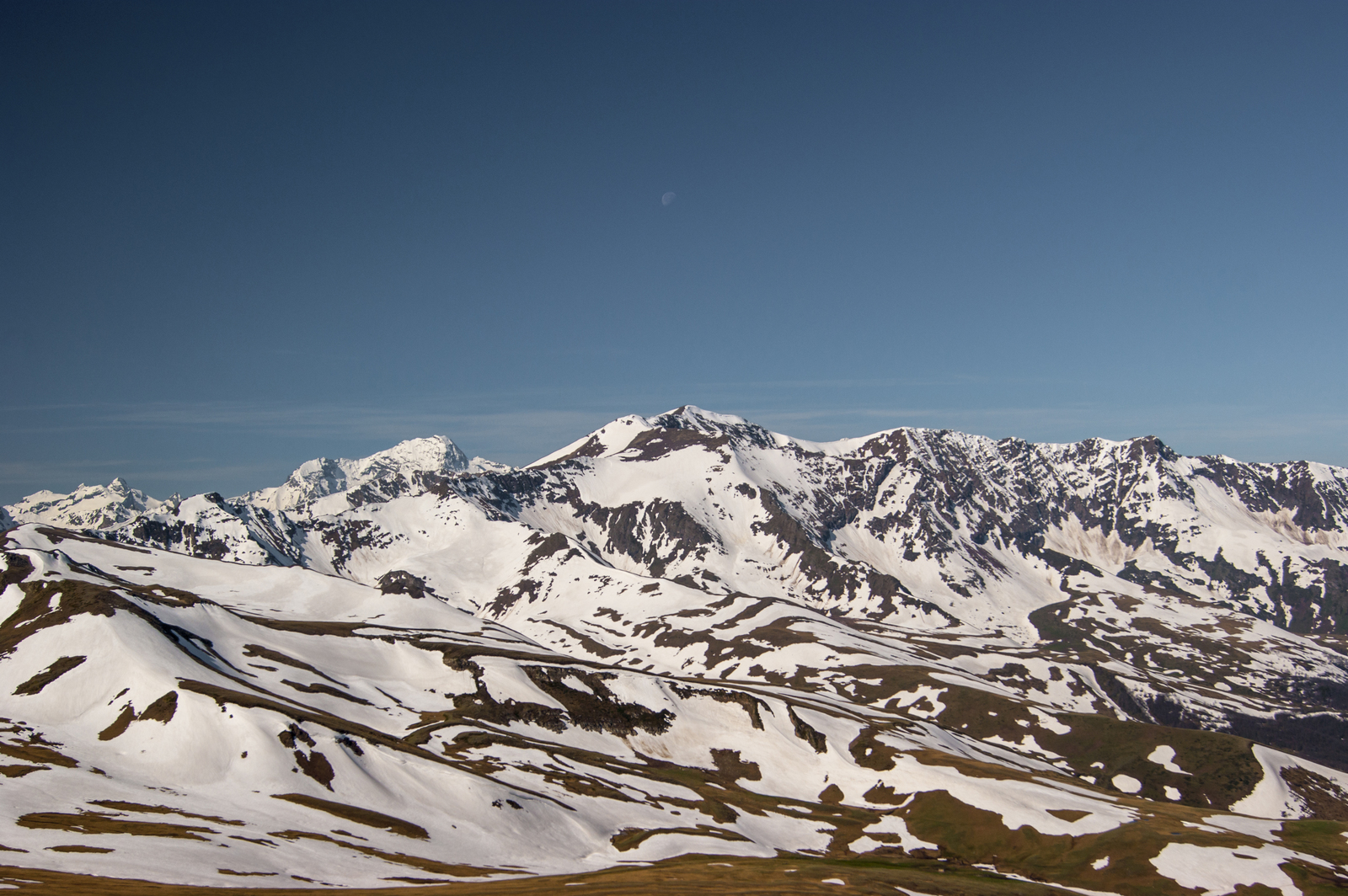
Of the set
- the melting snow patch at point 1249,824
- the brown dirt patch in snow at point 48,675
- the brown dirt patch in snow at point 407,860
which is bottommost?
the melting snow patch at point 1249,824

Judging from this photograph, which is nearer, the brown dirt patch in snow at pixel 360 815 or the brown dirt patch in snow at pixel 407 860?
the brown dirt patch in snow at pixel 407 860

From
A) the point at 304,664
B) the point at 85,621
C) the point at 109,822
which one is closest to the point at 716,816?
the point at 109,822

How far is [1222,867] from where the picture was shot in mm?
115438

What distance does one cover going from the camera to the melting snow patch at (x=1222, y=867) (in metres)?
111

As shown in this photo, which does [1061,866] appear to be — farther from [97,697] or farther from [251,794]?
[97,697]

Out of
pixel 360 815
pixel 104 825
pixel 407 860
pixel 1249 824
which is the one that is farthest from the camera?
pixel 1249 824

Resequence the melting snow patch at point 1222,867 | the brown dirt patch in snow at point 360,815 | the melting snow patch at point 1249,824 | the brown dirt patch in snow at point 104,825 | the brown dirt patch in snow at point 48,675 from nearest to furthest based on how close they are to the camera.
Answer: the brown dirt patch in snow at point 104,825 < the brown dirt patch in snow at point 360,815 < the melting snow patch at point 1222,867 < the melting snow patch at point 1249,824 < the brown dirt patch in snow at point 48,675

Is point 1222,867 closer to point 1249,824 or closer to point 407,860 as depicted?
point 1249,824

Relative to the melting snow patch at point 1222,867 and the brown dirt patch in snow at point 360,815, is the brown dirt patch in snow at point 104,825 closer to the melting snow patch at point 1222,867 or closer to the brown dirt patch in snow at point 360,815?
the brown dirt patch in snow at point 360,815

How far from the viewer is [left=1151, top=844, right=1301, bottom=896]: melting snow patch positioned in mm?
111312

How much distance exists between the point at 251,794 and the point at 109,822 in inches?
887

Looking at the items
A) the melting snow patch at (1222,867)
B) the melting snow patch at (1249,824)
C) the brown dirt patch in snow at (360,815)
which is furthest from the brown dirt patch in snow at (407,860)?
the melting snow patch at (1249,824)

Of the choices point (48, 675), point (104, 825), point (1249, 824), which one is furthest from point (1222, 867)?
point (48, 675)

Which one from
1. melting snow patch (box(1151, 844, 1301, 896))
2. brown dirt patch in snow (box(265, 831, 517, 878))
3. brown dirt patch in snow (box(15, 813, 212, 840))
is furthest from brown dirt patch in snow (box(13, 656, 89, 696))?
melting snow patch (box(1151, 844, 1301, 896))
